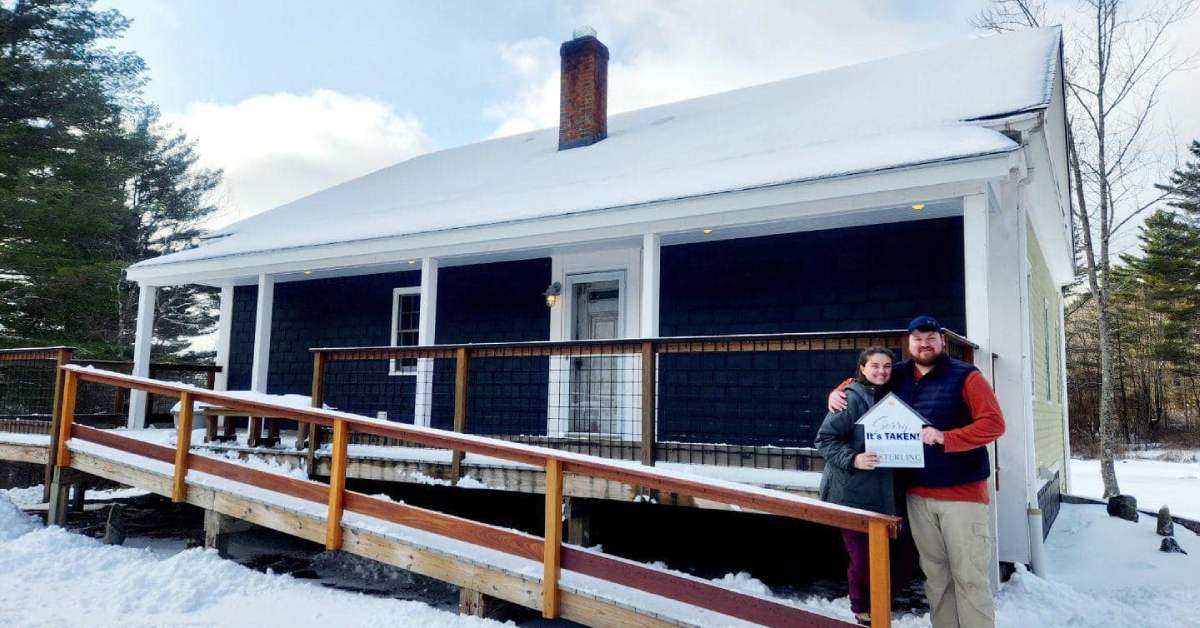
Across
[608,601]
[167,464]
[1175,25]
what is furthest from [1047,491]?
[1175,25]

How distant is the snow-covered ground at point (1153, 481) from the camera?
1525cm

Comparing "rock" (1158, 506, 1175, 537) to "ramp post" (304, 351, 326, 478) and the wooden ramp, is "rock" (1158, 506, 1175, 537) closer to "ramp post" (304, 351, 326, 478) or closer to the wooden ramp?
the wooden ramp

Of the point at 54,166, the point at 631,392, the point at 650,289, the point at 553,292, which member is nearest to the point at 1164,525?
the point at 631,392

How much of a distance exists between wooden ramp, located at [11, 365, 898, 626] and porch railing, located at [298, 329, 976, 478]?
3.63 feet

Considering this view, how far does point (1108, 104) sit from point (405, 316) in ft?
46.1

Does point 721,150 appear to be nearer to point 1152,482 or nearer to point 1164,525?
point 1164,525

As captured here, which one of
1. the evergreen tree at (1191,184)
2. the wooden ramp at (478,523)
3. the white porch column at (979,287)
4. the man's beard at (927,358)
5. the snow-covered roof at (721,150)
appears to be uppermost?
the evergreen tree at (1191,184)

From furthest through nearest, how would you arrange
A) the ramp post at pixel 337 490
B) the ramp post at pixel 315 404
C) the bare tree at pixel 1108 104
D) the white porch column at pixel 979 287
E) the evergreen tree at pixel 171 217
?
the evergreen tree at pixel 171 217, the bare tree at pixel 1108 104, the ramp post at pixel 315 404, the white porch column at pixel 979 287, the ramp post at pixel 337 490

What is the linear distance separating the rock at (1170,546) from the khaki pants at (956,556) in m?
5.23

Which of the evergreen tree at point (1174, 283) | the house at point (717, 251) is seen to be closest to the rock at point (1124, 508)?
the house at point (717, 251)

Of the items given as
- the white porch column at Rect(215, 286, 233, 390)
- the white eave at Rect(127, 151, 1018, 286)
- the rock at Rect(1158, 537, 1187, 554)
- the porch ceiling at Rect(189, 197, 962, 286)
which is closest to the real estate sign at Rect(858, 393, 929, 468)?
the white eave at Rect(127, 151, 1018, 286)

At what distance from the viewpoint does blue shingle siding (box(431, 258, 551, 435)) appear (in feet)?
32.1

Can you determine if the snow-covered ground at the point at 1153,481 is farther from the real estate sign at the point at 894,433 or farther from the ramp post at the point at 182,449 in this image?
the ramp post at the point at 182,449

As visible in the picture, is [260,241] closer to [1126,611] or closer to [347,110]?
[1126,611]
